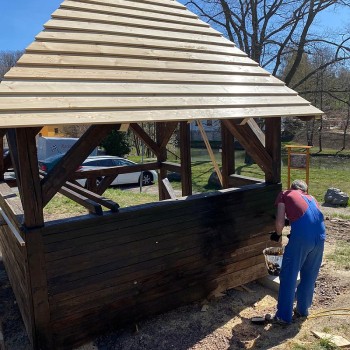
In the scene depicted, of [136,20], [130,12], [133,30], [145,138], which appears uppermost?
[130,12]

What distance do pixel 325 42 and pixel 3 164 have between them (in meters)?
18.9

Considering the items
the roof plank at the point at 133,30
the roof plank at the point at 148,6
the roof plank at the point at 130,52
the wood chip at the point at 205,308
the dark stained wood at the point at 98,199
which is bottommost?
the wood chip at the point at 205,308

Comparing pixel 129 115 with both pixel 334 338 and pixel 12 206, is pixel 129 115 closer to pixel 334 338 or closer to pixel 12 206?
pixel 12 206

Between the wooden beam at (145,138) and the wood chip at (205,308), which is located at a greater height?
the wooden beam at (145,138)

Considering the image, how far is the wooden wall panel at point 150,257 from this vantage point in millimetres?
3750

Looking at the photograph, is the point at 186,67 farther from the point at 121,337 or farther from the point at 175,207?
the point at 121,337

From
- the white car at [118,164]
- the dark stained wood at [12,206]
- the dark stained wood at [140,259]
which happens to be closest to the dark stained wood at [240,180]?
the dark stained wood at [140,259]

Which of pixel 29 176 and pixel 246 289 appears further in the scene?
pixel 246 289

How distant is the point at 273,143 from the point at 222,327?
2502 mm

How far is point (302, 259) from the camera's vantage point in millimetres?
4133

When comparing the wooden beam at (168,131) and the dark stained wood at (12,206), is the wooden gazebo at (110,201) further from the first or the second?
the wooden beam at (168,131)

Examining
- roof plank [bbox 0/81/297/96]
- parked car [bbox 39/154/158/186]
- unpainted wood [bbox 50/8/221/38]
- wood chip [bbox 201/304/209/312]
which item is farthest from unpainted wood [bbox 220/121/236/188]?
parked car [bbox 39/154/158/186]

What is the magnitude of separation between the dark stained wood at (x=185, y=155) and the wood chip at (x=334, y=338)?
12.5 ft

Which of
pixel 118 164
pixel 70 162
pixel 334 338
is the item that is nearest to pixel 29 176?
pixel 70 162
